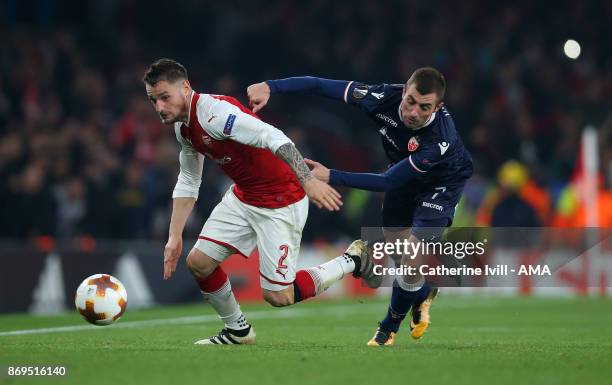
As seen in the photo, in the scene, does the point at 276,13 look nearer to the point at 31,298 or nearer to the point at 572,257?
the point at 572,257

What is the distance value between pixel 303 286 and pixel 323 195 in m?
1.51

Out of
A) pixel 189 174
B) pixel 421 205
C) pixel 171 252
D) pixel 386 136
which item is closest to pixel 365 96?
pixel 386 136

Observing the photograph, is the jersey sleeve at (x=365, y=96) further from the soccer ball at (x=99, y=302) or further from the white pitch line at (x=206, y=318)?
the white pitch line at (x=206, y=318)

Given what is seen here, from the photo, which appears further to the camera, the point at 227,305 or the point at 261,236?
the point at 227,305

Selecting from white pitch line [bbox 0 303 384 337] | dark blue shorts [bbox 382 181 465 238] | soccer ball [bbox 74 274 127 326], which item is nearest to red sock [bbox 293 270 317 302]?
dark blue shorts [bbox 382 181 465 238]

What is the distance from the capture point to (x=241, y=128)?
26.6 ft

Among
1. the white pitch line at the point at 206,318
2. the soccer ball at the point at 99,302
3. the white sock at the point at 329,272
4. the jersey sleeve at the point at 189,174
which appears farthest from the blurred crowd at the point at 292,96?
the white sock at the point at 329,272

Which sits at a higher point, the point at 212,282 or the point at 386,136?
the point at 386,136

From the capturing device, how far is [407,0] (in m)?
24.5

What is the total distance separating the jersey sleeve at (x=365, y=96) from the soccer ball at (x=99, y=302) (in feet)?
7.57

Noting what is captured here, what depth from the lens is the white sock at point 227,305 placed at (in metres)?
8.91

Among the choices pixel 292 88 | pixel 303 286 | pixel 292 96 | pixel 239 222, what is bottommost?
pixel 303 286

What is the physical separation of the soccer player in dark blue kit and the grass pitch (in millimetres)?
437

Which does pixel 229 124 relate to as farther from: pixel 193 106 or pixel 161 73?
pixel 161 73
